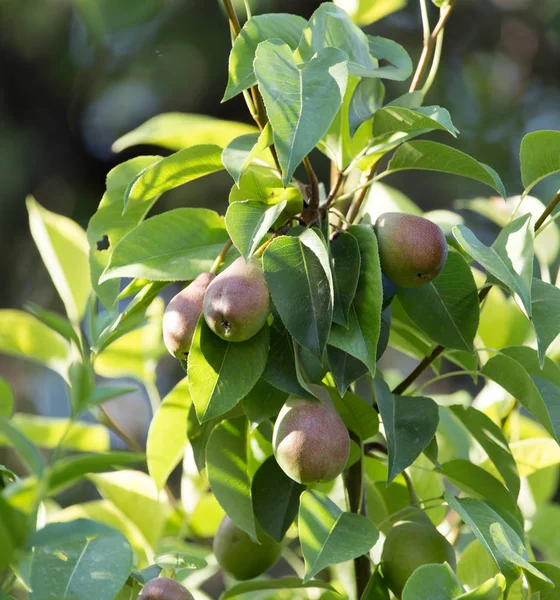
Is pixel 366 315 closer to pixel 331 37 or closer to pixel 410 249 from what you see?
pixel 410 249

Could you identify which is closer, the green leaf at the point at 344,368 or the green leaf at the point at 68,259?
the green leaf at the point at 344,368

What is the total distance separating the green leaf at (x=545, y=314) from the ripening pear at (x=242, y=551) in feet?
0.74

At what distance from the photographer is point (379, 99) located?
1.82 feet

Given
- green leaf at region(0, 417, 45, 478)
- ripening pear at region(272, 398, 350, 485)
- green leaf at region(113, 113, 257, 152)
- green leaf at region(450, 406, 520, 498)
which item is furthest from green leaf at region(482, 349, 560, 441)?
green leaf at region(0, 417, 45, 478)

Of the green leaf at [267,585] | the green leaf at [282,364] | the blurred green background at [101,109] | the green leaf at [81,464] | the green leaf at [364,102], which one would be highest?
the green leaf at [364,102]

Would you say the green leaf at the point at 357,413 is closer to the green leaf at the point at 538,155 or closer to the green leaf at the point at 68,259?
the green leaf at the point at 538,155

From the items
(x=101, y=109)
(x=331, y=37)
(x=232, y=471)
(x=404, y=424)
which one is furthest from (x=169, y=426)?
(x=101, y=109)

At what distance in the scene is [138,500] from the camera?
2.33ft

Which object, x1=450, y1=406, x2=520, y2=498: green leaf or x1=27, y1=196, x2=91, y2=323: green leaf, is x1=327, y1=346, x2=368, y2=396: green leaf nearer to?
x1=450, y1=406, x2=520, y2=498: green leaf

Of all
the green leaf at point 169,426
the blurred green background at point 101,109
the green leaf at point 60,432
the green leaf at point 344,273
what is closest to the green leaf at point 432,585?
the green leaf at point 344,273

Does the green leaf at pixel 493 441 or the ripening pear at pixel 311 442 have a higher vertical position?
the ripening pear at pixel 311 442

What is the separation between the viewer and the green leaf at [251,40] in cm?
48

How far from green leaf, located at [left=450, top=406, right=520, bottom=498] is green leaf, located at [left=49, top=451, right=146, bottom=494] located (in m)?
0.32

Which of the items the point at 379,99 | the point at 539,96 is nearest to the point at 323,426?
the point at 379,99
